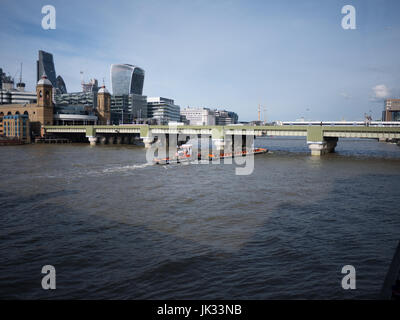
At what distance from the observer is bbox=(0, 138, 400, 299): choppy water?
533 inches

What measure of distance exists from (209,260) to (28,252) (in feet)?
31.6

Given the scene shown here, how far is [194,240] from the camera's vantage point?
62.1 ft

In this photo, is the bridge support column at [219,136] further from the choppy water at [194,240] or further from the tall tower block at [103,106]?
the tall tower block at [103,106]

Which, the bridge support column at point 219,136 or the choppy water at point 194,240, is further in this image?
the bridge support column at point 219,136

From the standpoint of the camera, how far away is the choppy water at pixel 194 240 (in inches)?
533

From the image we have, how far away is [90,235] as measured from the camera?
19.6 m

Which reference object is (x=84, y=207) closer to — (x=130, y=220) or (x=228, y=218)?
(x=130, y=220)

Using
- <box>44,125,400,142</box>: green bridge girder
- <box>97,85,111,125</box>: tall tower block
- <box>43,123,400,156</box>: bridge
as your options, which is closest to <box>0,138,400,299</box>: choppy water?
<box>44,125,400,142</box>: green bridge girder

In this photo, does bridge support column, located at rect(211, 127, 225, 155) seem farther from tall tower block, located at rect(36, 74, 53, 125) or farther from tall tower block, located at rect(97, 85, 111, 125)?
tall tower block, located at rect(97, 85, 111, 125)

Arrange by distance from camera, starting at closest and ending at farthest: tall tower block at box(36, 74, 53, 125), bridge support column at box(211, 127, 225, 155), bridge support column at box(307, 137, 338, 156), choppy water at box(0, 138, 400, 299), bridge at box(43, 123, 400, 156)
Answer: choppy water at box(0, 138, 400, 299) < bridge at box(43, 123, 400, 156) < bridge support column at box(307, 137, 338, 156) < bridge support column at box(211, 127, 225, 155) < tall tower block at box(36, 74, 53, 125)

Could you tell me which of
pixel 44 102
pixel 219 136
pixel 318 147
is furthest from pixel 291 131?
pixel 44 102

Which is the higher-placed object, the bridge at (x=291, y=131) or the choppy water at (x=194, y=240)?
the bridge at (x=291, y=131)

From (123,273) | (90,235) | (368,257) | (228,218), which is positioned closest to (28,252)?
(90,235)

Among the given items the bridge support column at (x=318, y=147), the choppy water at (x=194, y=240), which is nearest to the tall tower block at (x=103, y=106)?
the bridge support column at (x=318, y=147)
